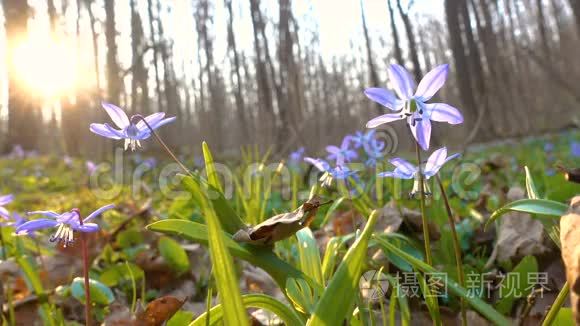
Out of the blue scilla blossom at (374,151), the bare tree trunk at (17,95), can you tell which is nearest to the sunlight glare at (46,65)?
the bare tree trunk at (17,95)

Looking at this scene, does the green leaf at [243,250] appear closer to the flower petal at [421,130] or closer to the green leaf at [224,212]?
the green leaf at [224,212]

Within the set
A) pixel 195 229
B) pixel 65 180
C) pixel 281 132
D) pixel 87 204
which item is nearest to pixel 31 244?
pixel 195 229

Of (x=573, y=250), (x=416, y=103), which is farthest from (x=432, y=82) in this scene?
(x=573, y=250)

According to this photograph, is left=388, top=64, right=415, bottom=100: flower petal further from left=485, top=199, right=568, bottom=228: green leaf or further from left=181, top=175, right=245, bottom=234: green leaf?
left=181, top=175, right=245, bottom=234: green leaf

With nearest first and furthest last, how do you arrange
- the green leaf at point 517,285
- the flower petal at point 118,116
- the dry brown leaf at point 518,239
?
1. the flower petal at point 118,116
2. the green leaf at point 517,285
3. the dry brown leaf at point 518,239

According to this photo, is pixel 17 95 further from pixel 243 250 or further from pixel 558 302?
pixel 558 302

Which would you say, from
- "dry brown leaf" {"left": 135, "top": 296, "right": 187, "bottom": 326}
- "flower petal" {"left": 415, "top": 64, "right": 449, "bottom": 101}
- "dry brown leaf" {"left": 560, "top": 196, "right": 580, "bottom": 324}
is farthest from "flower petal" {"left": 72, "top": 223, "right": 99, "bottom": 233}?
"dry brown leaf" {"left": 560, "top": 196, "right": 580, "bottom": 324}
